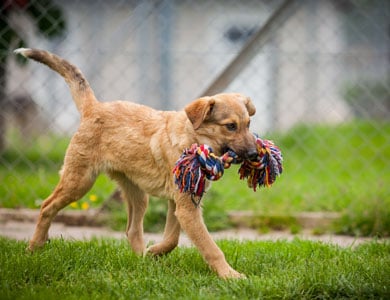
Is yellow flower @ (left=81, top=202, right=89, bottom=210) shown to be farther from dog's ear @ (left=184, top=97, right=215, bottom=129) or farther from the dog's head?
dog's ear @ (left=184, top=97, right=215, bottom=129)

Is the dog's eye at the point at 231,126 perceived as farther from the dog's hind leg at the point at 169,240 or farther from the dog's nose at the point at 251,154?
the dog's hind leg at the point at 169,240

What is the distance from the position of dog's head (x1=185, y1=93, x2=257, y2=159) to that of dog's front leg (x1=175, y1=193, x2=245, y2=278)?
38 centimetres

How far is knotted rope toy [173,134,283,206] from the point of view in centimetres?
371

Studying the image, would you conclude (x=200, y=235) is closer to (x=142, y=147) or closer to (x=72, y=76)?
(x=142, y=147)

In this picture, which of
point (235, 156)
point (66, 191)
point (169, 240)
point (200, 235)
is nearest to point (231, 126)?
point (235, 156)

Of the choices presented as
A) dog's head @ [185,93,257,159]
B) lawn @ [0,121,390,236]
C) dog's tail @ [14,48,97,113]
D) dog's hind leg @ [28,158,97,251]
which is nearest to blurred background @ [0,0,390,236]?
lawn @ [0,121,390,236]

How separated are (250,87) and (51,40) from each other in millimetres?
2530

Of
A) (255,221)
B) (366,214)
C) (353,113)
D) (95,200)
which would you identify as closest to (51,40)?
(95,200)

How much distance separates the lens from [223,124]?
13.0 feet

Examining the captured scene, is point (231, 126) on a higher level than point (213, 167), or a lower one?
higher

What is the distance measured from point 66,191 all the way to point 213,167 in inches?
48.5

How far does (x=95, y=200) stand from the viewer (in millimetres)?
6418

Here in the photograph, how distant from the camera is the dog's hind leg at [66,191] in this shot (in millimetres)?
4395

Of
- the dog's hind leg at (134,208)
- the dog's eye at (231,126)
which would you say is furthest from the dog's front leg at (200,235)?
the dog's hind leg at (134,208)
